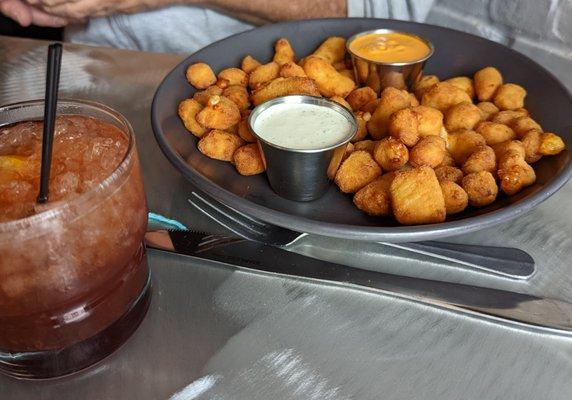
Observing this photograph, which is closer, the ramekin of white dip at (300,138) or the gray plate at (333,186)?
the gray plate at (333,186)

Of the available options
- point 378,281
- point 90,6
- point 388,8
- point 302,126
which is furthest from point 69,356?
point 388,8

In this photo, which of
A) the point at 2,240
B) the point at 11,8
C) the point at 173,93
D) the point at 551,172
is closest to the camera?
the point at 2,240

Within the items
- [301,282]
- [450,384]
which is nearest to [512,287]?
[450,384]

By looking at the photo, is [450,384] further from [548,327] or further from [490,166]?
[490,166]

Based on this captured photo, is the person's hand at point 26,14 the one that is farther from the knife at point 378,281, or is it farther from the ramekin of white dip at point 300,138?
the knife at point 378,281

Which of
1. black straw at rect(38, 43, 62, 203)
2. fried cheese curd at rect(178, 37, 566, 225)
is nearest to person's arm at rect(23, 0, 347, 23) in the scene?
fried cheese curd at rect(178, 37, 566, 225)

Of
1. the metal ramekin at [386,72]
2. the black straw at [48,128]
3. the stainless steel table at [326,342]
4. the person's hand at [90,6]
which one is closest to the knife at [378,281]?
the stainless steel table at [326,342]
